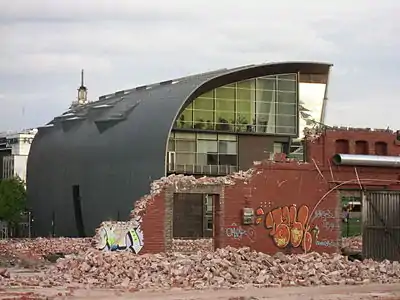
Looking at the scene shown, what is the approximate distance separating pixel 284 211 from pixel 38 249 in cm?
1435

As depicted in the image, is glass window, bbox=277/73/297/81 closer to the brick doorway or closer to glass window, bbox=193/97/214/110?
glass window, bbox=193/97/214/110

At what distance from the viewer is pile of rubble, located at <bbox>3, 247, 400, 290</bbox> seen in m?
29.0

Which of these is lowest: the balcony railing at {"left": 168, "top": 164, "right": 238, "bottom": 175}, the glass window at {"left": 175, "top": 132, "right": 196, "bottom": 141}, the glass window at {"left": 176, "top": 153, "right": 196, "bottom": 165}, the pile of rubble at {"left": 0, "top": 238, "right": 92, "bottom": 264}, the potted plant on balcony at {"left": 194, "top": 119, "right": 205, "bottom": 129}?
the pile of rubble at {"left": 0, "top": 238, "right": 92, "bottom": 264}

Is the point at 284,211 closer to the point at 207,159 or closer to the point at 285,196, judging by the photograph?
the point at 285,196

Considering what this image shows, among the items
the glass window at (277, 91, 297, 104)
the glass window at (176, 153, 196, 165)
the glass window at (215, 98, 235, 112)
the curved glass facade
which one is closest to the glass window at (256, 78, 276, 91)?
the curved glass facade

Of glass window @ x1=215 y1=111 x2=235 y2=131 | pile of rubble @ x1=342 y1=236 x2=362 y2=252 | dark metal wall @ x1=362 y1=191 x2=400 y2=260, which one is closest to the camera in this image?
dark metal wall @ x1=362 y1=191 x2=400 y2=260

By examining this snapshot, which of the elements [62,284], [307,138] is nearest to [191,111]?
[307,138]

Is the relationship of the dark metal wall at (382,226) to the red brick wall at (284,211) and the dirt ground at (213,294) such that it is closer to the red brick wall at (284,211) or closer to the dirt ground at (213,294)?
the red brick wall at (284,211)

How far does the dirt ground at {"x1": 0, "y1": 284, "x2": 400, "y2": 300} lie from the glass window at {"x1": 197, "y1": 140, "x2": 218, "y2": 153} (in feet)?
99.8

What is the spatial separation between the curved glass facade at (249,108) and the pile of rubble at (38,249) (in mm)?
12764

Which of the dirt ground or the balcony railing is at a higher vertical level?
the balcony railing

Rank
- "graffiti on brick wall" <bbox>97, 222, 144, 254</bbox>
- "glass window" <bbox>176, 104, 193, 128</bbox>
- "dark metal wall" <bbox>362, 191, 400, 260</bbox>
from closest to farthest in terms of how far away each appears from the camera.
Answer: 1. "graffiti on brick wall" <bbox>97, 222, 144, 254</bbox>
2. "dark metal wall" <bbox>362, 191, 400, 260</bbox>
3. "glass window" <bbox>176, 104, 193, 128</bbox>

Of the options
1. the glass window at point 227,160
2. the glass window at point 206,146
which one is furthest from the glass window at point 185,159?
the glass window at point 227,160

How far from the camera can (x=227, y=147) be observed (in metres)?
59.6
